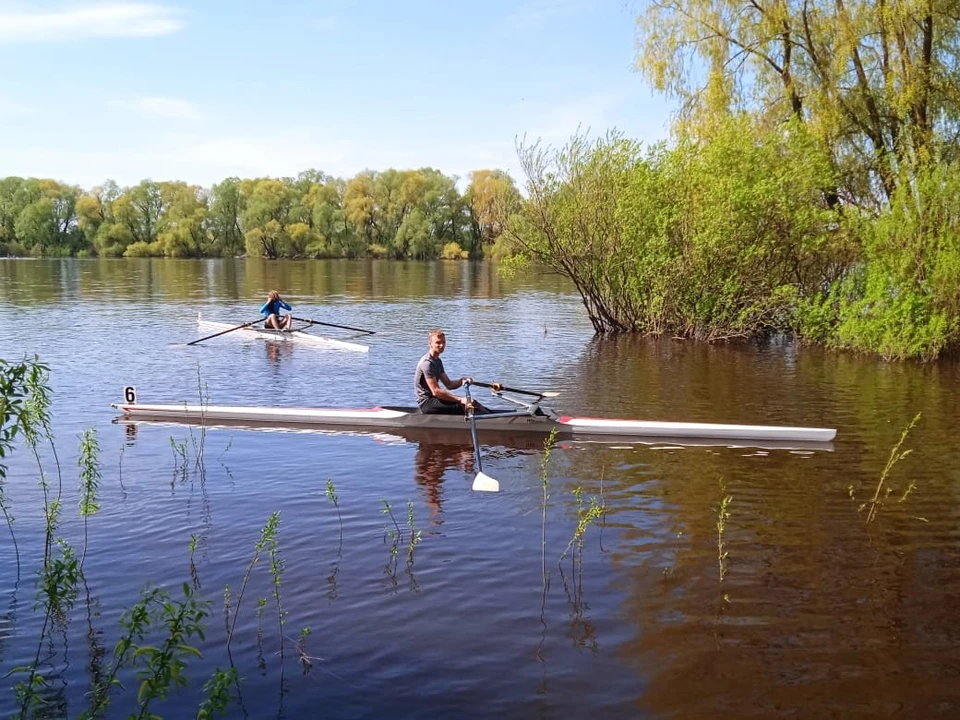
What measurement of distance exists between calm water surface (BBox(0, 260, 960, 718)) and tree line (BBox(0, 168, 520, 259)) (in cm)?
7074

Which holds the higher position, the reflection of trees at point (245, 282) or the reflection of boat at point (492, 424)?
the reflection of trees at point (245, 282)

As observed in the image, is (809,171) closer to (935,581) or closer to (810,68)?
(810,68)

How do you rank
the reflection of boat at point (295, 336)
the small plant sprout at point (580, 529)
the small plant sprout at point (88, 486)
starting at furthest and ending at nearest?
1. the reflection of boat at point (295, 336)
2. the small plant sprout at point (88, 486)
3. the small plant sprout at point (580, 529)

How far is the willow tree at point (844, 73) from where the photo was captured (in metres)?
22.4

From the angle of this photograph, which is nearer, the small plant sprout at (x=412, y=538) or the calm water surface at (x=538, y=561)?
the calm water surface at (x=538, y=561)

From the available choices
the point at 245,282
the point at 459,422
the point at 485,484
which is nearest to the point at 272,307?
the point at 459,422

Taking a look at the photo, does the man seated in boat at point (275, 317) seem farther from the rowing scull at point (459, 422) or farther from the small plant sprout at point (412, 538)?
the small plant sprout at point (412, 538)

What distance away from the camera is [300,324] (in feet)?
101

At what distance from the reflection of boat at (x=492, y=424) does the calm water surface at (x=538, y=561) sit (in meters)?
0.42

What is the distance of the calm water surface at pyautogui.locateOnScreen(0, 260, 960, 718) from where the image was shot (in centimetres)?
615

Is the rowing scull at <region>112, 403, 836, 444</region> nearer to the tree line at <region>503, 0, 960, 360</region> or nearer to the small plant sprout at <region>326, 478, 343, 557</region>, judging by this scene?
the small plant sprout at <region>326, 478, 343, 557</region>

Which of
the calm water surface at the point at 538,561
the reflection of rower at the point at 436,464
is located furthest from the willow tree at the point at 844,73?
the reflection of rower at the point at 436,464

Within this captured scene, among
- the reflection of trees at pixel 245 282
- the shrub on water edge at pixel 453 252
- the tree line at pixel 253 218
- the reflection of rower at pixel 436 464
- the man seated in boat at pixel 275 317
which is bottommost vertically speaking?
the reflection of rower at pixel 436 464

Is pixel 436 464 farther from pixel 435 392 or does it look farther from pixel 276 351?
pixel 276 351
